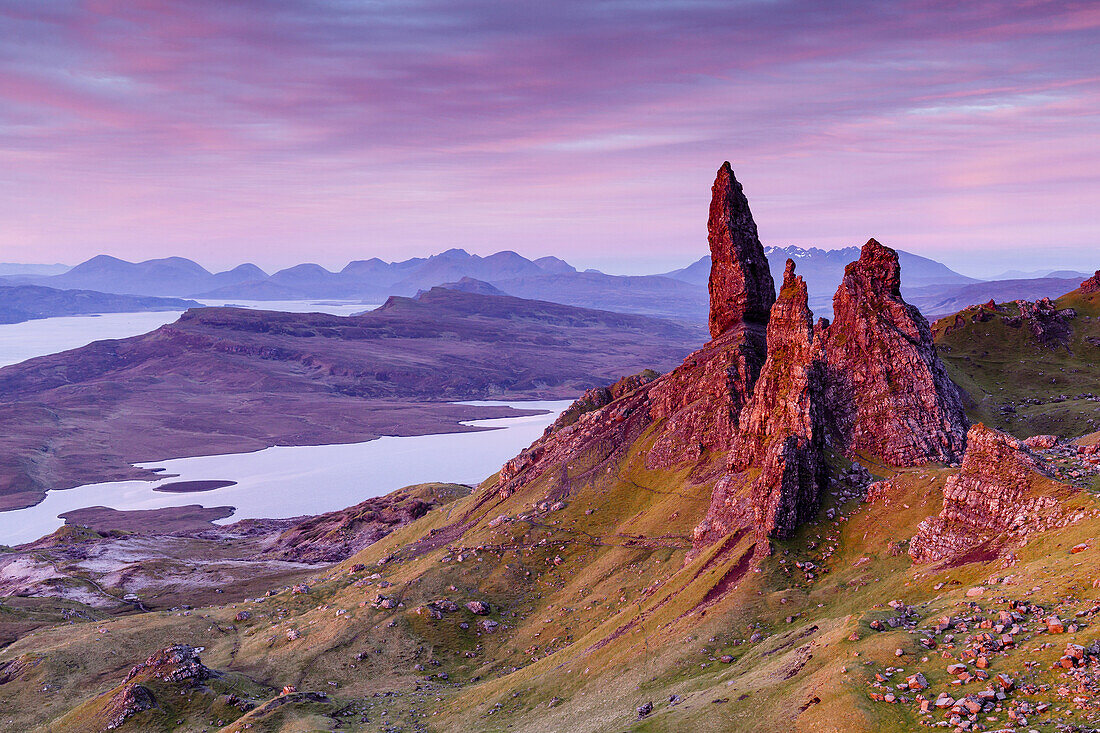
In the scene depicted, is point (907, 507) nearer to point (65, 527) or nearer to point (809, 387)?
point (809, 387)

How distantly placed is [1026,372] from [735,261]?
58.0 m

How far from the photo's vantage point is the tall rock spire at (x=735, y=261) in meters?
124

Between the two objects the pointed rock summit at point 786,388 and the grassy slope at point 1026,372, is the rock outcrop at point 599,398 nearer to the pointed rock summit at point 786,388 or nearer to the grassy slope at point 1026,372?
the pointed rock summit at point 786,388

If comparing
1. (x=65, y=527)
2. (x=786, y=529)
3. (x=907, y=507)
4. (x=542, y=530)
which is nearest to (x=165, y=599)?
(x=65, y=527)

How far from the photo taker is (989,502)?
55.5 meters

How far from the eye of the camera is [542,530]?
4382 inches

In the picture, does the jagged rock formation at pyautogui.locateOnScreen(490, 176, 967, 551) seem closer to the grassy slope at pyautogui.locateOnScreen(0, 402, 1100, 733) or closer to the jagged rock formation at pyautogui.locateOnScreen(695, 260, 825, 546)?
the jagged rock formation at pyautogui.locateOnScreen(695, 260, 825, 546)

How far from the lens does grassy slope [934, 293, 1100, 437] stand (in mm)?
109312

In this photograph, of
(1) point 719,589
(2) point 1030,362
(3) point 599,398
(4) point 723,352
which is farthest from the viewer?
(3) point 599,398

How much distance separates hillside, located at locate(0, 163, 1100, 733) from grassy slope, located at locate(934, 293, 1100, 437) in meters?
24.3

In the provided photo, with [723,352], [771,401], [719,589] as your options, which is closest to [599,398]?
[723,352]

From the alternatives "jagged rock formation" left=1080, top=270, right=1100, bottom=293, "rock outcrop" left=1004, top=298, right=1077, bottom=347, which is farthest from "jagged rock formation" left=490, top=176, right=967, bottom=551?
"jagged rock formation" left=1080, top=270, right=1100, bottom=293

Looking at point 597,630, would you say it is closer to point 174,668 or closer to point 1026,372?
point 174,668

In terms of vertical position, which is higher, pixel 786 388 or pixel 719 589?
pixel 786 388
